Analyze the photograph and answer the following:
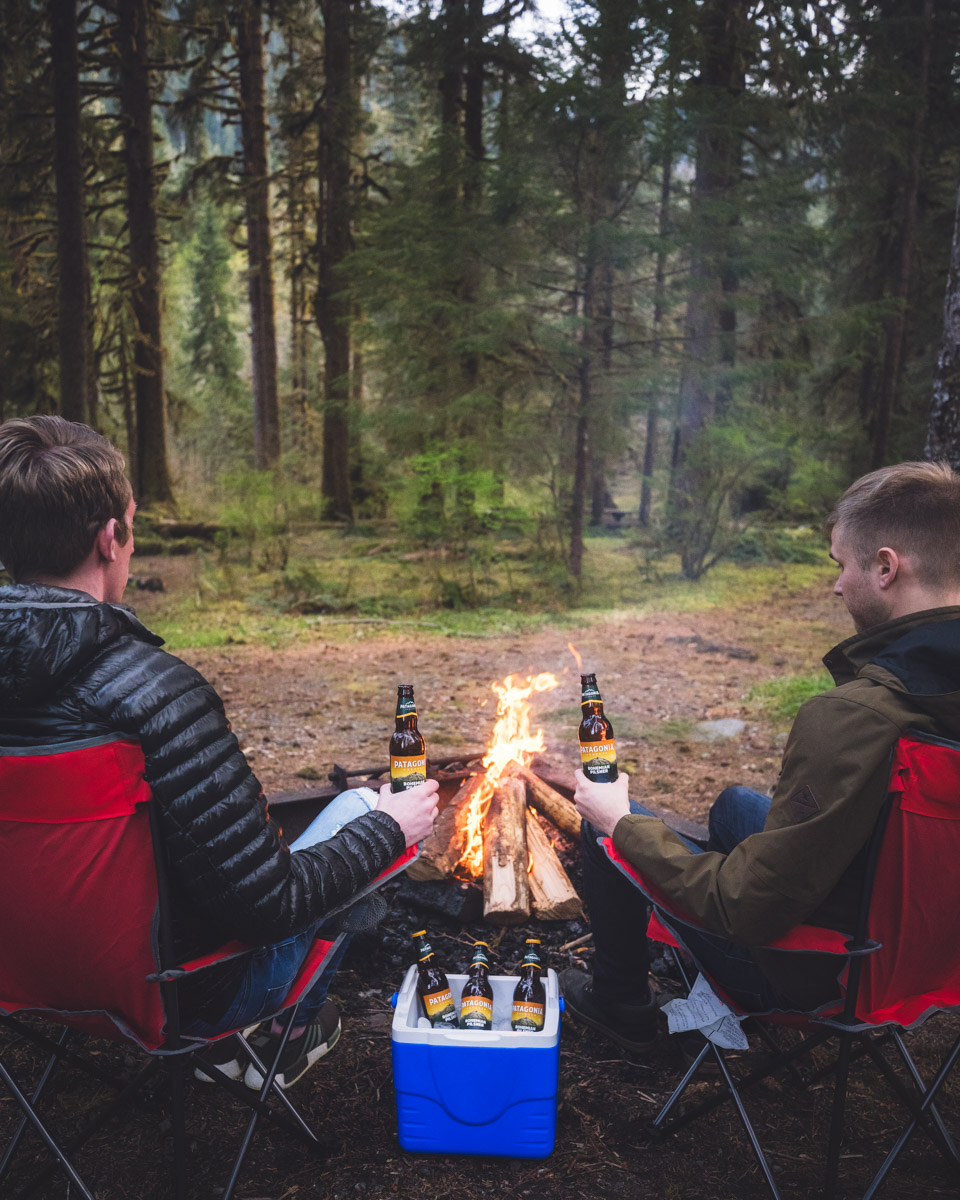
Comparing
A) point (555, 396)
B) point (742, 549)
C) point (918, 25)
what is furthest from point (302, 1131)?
point (918, 25)

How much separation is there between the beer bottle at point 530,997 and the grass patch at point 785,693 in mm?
4300

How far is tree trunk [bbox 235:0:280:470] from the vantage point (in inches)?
580

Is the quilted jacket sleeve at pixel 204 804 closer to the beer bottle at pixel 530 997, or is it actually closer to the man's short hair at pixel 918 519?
the beer bottle at pixel 530 997

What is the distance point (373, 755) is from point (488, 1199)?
11.4ft

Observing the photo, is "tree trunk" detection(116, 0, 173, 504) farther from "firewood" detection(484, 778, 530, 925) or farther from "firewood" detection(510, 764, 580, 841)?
"firewood" detection(484, 778, 530, 925)

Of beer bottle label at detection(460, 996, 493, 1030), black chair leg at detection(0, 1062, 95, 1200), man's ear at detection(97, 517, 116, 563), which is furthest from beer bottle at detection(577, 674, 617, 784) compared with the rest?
black chair leg at detection(0, 1062, 95, 1200)

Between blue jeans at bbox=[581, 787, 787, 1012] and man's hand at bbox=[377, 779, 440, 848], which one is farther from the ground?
man's hand at bbox=[377, 779, 440, 848]

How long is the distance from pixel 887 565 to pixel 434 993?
5.53ft

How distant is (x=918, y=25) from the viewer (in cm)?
1317

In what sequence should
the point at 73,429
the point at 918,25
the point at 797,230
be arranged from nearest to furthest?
the point at 73,429 < the point at 797,230 < the point at 918,25

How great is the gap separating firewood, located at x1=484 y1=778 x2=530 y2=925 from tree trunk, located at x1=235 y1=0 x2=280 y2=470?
37.1 ft

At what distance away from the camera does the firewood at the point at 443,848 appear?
3438 millimetres

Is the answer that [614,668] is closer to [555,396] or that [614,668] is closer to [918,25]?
[555,396]

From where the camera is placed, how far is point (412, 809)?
2225mm
